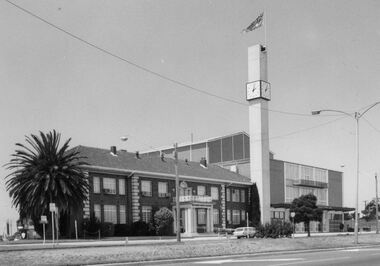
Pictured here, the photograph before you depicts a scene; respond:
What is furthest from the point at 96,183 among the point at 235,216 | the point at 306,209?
the point at 306,209

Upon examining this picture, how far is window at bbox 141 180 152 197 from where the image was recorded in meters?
66.9

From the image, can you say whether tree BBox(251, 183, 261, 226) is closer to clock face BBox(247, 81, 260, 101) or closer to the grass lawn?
clock face BBox(247, 81, 260, 101)

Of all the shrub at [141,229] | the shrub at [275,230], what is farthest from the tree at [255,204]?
the shrub at [275,230]

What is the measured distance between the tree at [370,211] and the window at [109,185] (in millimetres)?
88613

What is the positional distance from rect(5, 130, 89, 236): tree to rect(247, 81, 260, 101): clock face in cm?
2991

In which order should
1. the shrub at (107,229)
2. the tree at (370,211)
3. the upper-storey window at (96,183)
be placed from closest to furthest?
the shrub at (107,229), the upper-storey window at (96,183), the tree at (370,211)

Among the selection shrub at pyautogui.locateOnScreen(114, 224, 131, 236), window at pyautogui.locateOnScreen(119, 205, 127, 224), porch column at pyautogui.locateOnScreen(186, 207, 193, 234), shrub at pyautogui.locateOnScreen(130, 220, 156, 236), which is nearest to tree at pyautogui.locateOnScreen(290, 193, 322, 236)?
porch column at pyautogui.locateOnScreen(186, 207, 193, 234)

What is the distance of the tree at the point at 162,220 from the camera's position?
64375 mm

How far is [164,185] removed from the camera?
229ft

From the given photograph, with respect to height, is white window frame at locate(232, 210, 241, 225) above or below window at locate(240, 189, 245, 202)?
below

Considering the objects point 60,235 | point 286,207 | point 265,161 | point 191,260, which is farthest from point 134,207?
point 191,260

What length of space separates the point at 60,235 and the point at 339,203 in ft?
215

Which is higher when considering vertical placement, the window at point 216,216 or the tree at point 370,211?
the window at point 216,216

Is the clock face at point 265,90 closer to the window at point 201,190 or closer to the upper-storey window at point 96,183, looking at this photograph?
the window at point 201,190
